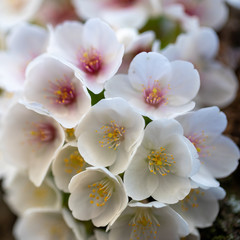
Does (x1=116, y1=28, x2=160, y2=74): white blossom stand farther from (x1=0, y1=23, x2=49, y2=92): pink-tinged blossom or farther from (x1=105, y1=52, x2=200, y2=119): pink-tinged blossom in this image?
(x1=0, y1=23, x2=49, y2=92): pink-tinged blossom

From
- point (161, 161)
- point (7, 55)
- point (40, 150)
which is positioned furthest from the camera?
point (7, 55)

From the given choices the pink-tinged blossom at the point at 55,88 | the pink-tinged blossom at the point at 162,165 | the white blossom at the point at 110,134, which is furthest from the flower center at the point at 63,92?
the pink-tinged blossom at the point at 162,165

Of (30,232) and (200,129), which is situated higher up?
(200,129)

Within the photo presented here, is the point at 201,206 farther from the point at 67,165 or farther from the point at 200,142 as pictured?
the point at 67,165

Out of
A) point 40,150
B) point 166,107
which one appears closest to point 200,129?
point 166,107

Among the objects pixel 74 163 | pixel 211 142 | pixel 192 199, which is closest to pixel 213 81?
pixel 211 142

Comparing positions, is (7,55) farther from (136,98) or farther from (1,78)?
(136,98)
